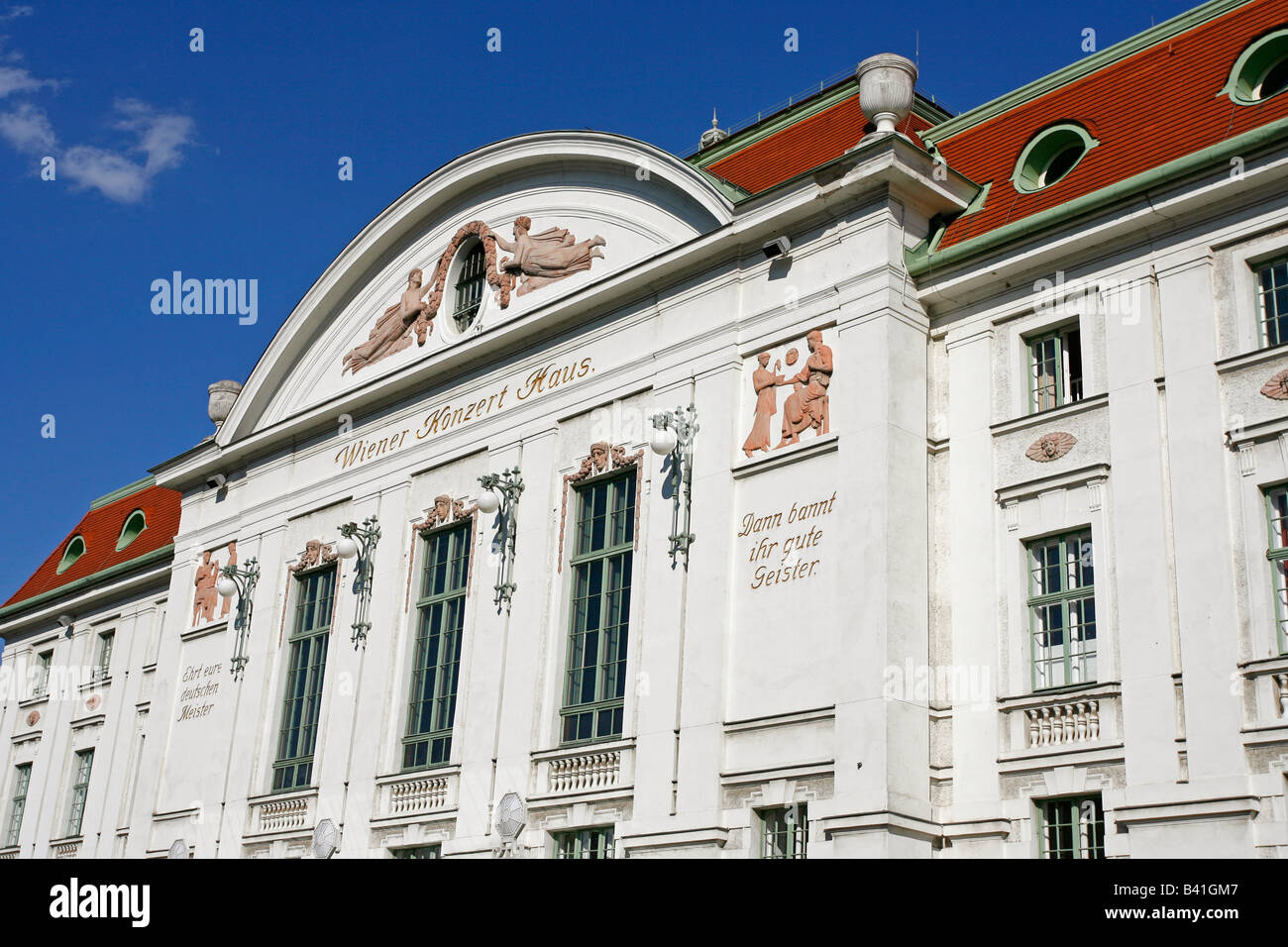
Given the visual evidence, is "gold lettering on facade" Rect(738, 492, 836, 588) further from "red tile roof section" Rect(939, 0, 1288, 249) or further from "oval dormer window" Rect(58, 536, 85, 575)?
"oval dormer window" Rect(58, 536, 85, 575)

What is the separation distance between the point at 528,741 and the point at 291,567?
8.37 m

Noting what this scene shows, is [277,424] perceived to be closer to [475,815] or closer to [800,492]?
[475,815]

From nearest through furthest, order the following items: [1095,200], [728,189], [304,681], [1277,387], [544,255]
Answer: [1277,387] < [1095,200] < [728,189] < [544,255] < [304,681]

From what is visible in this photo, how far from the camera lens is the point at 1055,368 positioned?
815 inches

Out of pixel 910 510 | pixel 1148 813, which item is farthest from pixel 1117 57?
pixel 1148 813

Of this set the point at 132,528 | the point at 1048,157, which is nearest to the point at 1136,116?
the point at 1048,157

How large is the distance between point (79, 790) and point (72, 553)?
24.5ft

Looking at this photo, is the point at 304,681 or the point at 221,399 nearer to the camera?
the point at 304,681

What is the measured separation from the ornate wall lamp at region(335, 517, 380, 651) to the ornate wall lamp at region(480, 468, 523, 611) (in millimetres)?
3315

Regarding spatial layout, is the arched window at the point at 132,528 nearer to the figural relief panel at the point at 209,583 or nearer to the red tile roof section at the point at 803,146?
the figural relief panel at the point at 209,583

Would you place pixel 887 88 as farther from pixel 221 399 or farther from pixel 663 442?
pixel 221 399

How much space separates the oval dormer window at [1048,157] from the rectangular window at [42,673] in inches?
1116

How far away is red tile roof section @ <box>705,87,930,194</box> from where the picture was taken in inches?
976

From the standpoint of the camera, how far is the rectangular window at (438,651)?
26.3 meters
